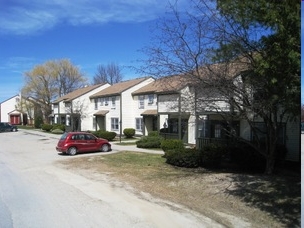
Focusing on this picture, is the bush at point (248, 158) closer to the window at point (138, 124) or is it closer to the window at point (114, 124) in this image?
the window at point (138, 124)

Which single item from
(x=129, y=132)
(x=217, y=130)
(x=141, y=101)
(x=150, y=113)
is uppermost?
(x=141, y=101)

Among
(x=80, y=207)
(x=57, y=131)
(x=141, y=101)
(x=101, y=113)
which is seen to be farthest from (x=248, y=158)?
(x=57, y=131)

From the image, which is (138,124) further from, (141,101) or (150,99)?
(150,99)

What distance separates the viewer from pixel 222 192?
10.4 m

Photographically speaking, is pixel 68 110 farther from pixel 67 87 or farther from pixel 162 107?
pixel 162 107

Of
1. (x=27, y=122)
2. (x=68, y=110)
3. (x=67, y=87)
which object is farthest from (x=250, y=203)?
(x=27, y=122)

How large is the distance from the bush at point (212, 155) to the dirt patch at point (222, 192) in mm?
953

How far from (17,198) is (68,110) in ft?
148

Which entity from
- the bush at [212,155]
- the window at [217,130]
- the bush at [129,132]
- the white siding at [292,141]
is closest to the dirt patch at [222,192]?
the bush at [212,155]

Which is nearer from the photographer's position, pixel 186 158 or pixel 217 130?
pixel 186 158

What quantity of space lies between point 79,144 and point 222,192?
15.0 metres

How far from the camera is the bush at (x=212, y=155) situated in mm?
15898

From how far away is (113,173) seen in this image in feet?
48.3

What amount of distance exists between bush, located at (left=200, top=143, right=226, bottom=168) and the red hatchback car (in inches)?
406
